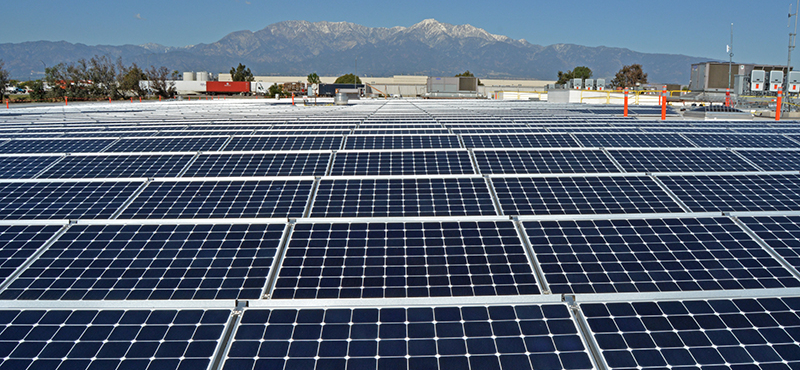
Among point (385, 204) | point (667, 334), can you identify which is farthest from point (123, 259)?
point (667, 334)

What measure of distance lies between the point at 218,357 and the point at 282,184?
5.24 meters

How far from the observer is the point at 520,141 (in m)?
14.1

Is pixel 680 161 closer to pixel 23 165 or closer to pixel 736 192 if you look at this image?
pixel 736 192

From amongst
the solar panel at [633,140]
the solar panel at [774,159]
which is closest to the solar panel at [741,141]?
the solar panel at [633,140]

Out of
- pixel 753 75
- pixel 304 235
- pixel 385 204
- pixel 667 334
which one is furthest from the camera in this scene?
pixel 753 75

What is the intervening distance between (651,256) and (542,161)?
5.29 metres

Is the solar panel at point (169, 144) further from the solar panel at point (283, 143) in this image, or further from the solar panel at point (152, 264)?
the solar panel at point (152, 264)

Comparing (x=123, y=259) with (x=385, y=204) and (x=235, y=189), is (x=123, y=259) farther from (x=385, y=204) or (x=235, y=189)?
(x=385, y=204)

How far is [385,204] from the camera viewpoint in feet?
27.5

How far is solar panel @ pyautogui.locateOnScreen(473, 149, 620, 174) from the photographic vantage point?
10.9 meters

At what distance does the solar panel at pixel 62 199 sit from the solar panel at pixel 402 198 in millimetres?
4010

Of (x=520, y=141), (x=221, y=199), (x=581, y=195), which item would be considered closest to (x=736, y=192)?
(x=581, y=195)

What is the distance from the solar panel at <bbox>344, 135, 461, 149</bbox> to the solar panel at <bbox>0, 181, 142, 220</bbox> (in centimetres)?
584

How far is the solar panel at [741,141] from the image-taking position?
47.0ft
